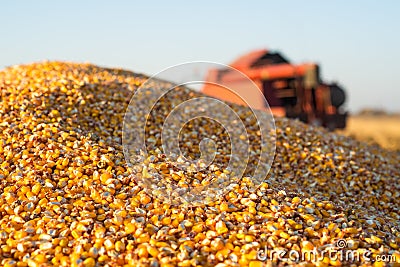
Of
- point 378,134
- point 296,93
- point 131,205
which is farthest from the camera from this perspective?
point 378,134

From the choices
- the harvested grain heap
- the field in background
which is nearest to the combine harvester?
the field in background

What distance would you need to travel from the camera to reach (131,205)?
2.94 meters

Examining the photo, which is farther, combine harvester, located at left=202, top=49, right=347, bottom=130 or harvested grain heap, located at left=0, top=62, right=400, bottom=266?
combine harvester, located at left=202, top=49, right=347, bottom=130

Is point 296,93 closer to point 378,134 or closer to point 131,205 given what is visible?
point 378,134

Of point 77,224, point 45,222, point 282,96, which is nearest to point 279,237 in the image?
point 77,224

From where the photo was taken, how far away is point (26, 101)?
4543 millimetres

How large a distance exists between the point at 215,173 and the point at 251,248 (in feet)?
3.49

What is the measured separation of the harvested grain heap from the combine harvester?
442 centimetres

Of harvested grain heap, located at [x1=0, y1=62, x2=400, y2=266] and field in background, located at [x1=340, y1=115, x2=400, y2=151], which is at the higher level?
harvested grain heap, located at [x1=0, y1=62, x2=400, y2=266]

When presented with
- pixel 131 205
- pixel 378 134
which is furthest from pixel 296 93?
pixel 131 205

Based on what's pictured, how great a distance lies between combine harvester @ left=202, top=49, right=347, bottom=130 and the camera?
908 cm

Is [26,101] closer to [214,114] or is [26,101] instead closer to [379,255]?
[214,114]

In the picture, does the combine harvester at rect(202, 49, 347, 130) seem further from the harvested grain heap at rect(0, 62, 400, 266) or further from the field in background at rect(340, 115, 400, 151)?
the harvested grain heap at rect(0, 62, 400, 266)

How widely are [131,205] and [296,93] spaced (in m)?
7.18
